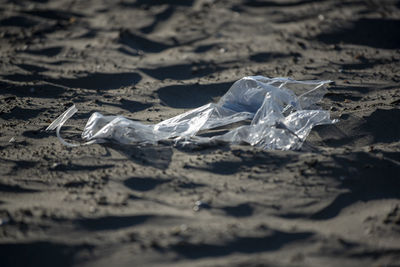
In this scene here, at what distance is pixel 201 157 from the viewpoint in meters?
2.32

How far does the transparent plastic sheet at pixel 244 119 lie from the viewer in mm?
2422

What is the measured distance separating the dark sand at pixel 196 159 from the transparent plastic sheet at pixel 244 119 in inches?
3.2

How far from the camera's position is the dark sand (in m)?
1.73

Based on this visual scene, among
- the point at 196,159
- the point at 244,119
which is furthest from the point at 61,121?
the point at 244,119

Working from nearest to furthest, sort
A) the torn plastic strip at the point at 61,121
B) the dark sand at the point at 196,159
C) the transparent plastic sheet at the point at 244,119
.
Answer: the dark sand at the point at 196,159 < the transparent plastic sheet at the point at 244,119 < the torn plastic strip at the point at 61,121

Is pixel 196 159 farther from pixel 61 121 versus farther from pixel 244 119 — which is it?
pixel 61 121

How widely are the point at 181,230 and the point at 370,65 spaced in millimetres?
2490

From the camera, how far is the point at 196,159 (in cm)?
230

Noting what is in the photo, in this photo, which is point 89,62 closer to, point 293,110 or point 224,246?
point 293,110

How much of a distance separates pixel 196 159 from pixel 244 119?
514mm

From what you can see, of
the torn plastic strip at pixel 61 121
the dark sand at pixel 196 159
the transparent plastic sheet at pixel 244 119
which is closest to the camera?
the dark sand at pixel 196 159

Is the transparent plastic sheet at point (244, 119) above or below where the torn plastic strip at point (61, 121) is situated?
below

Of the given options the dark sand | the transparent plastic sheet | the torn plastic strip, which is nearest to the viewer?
the dark sand

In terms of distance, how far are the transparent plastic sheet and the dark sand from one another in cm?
8
